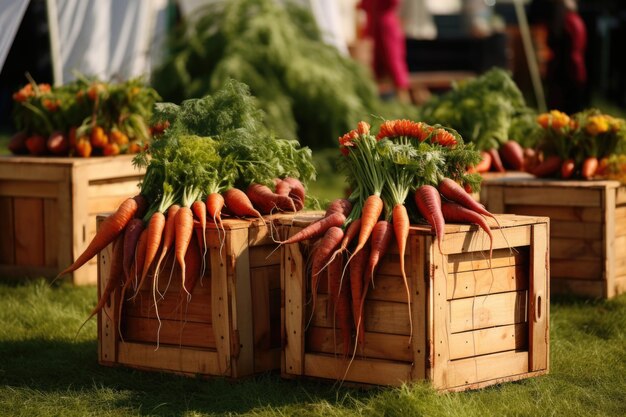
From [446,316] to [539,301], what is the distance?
426 mm

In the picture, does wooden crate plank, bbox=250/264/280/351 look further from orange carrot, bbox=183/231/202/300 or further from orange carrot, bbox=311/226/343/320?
orange carrot, bbox=311/226/343/320

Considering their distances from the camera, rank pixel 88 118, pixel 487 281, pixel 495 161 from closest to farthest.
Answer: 1. pixel 487 281
2. pixel 88 118
3. pixel 495 161

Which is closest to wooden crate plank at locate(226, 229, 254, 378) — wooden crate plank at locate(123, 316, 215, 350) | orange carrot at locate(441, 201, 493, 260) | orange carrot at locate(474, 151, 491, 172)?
wooden crate plank at locate(123, 316, 215, 350)

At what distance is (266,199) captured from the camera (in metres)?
3.85

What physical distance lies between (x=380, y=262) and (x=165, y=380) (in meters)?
0.86

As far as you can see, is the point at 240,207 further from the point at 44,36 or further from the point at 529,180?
the point at 44,36

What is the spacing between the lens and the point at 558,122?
5.21 meters

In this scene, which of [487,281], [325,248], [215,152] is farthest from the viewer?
[215,152]

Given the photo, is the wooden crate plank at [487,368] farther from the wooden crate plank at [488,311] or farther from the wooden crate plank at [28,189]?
the wooden crate plank at [28,189]

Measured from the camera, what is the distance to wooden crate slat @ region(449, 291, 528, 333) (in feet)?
11.4

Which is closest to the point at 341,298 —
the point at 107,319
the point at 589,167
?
the point at 107,319

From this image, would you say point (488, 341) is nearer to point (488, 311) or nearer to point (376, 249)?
point (488, 311)

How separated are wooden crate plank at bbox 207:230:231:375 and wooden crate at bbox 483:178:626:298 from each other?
1876mm

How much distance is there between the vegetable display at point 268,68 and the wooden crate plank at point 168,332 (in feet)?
14.5
